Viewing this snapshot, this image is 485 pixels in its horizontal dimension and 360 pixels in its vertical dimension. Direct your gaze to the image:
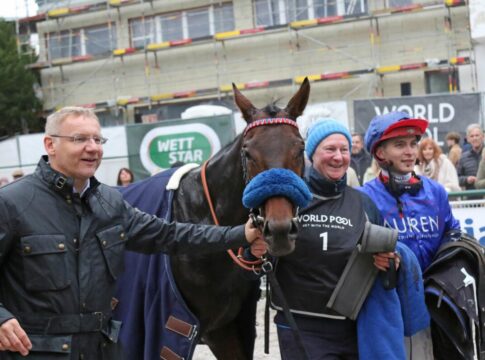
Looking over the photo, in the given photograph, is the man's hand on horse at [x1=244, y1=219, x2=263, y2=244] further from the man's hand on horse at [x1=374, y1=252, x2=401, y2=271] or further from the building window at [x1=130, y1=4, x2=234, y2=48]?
the building window at [x1=130, y1=4, x2=234, y2=48]

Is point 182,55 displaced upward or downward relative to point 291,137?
upward

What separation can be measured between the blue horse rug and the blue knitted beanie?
3.22 ft

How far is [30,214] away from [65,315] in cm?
40

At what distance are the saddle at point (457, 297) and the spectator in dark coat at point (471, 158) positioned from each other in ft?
17.5

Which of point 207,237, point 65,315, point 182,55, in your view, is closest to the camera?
point 65,315

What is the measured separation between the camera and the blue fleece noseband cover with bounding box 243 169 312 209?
2.91m

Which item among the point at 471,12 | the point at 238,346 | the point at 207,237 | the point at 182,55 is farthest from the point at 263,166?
the point at 182,55

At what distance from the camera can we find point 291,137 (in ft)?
10.7

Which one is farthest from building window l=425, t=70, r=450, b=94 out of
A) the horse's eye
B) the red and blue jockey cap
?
the horse's eye

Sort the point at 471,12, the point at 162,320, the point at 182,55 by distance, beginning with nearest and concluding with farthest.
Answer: the point at 162,320
the point at 471,12
the point at 182,55

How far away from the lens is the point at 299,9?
20.7 meters

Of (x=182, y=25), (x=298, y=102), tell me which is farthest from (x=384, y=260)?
(x=182, y=25)

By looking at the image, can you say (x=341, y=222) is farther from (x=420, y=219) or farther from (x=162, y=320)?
(x=162, y=320)

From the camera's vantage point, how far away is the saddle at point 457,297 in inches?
131
